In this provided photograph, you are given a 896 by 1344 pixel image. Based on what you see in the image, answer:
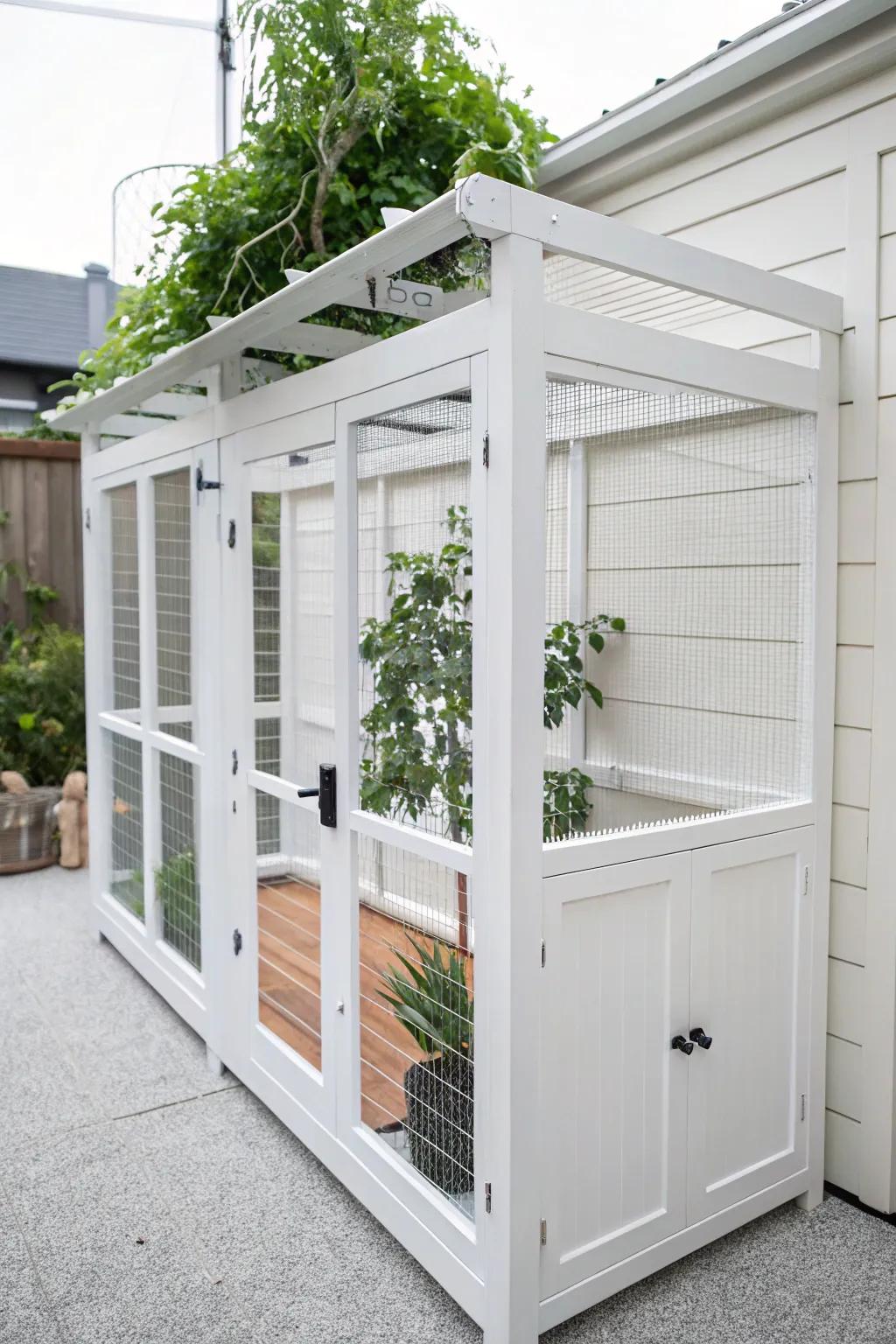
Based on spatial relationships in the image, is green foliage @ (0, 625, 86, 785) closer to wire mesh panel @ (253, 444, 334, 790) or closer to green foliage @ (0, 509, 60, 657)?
green foliage @ (0, 509, 60, 657)

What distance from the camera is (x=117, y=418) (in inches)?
148

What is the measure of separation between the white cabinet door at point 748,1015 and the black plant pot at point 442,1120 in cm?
48

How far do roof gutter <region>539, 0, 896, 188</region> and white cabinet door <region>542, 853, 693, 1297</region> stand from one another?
5.74 feet

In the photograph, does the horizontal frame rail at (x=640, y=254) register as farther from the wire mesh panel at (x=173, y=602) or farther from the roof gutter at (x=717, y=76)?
the wire mesh panel at (x=173, y=602)

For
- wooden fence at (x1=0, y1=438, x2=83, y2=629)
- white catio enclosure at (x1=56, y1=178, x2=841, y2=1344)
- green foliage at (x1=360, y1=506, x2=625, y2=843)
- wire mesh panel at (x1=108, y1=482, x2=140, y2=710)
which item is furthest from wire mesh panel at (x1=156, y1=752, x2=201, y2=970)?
wooden fence at (x1=0, y1=438, x2=83, y2=629)

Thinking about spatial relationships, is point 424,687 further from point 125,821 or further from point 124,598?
point 125,821

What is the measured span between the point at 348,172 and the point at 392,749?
6.05 feet

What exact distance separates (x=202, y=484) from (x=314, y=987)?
4.81ft

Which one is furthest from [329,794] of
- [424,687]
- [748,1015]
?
[748,1015]

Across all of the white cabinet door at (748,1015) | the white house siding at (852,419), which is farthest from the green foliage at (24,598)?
the white cabinet door at (748,1015)

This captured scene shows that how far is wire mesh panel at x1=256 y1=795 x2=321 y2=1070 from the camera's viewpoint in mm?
2393

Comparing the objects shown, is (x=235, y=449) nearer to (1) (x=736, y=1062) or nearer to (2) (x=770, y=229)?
(2) (x=770, y=229)

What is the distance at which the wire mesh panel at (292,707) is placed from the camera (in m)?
2.32

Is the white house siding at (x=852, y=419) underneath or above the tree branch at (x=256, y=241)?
underneath
